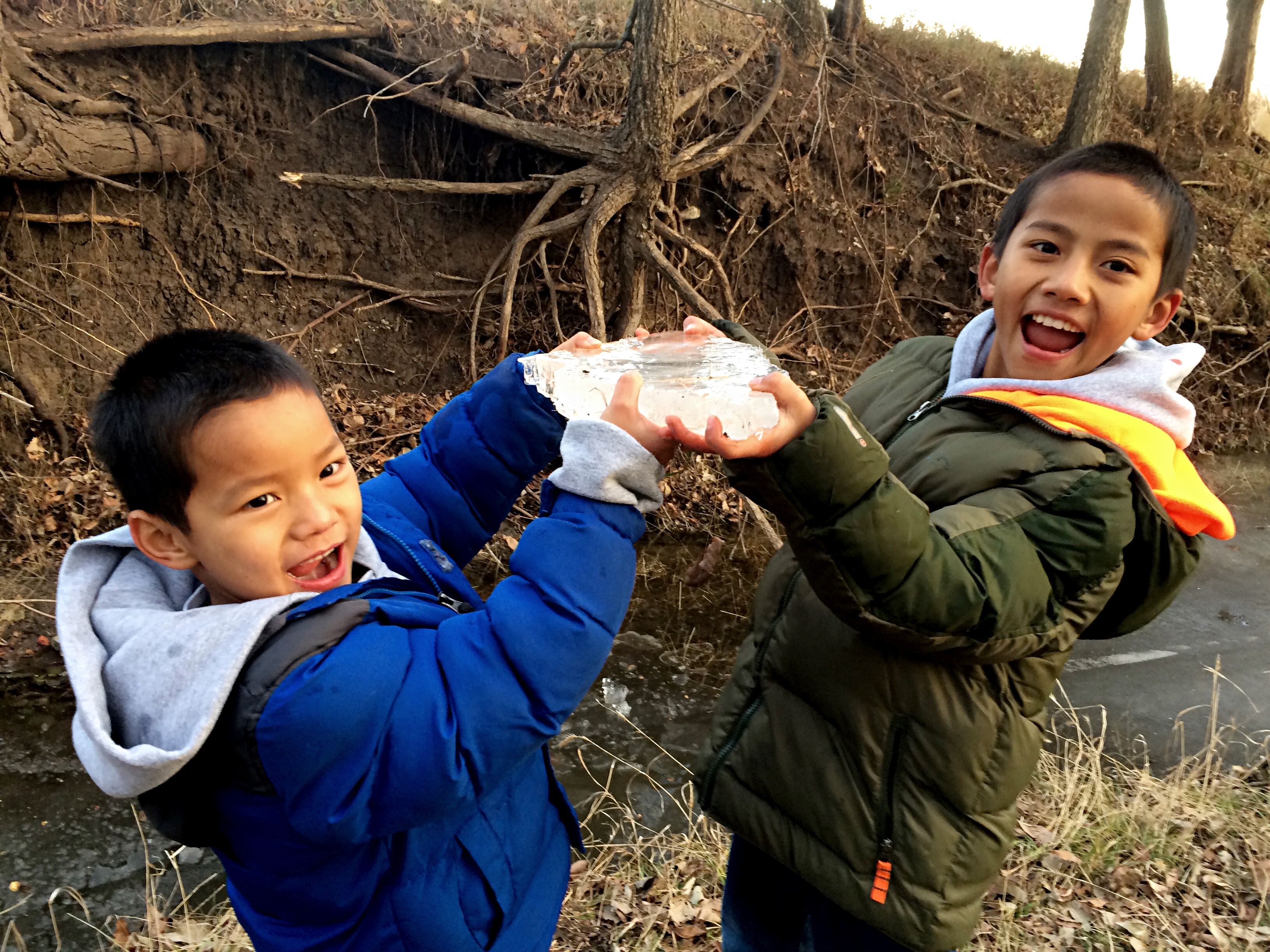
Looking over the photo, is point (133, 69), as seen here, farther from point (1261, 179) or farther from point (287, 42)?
point (1261, 179)

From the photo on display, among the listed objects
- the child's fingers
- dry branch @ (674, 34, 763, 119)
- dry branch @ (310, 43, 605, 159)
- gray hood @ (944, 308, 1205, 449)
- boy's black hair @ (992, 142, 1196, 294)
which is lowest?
the child's fingers

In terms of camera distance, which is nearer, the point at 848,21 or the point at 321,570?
the point at 321,570

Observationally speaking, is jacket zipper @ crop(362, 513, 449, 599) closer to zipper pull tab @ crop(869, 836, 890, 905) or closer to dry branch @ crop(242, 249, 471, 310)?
zipper pull tab @ crop(869, 836, 890, 905)

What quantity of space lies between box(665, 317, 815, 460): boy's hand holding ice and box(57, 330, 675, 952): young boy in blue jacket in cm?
5

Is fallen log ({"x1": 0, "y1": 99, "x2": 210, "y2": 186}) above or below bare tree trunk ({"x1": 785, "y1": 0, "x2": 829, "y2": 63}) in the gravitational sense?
below

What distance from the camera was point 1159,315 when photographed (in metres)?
1.65

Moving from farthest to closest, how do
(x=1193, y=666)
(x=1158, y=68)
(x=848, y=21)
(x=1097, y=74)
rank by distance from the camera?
(x=1158, y=68)
(x=848, y=21)
(x=1097, y=74)
(x=1193, y=666)

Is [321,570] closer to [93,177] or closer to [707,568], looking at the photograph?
[707,568]

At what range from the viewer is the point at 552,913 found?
143cm

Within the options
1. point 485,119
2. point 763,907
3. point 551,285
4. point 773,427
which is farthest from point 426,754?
point 485,119

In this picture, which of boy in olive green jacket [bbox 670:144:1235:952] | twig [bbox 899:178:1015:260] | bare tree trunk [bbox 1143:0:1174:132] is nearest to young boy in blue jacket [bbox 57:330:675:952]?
boy in olive green jacket [bbox 670:144:1235:952]

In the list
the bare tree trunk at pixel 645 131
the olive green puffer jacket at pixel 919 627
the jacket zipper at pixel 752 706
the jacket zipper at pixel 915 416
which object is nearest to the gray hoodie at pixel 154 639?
the olive green puffer jacket at pixel 919 627

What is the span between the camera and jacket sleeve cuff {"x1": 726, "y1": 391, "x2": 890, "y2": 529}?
3.81 feet

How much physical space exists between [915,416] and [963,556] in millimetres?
510
